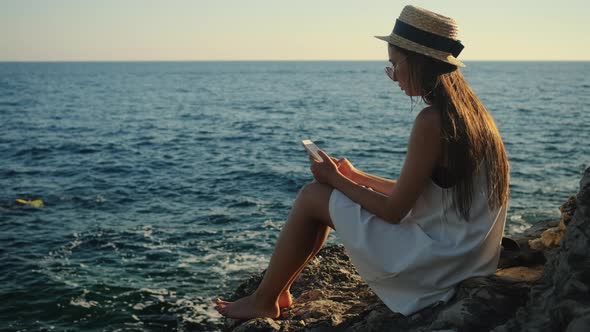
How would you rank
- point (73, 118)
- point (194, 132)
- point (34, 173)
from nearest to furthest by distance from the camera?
point (34, 173), point (194, 132), point (73, 118)

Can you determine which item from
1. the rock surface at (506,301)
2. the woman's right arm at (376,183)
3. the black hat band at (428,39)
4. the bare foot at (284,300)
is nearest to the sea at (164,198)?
the bare foot at (284,300)

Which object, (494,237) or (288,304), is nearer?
(494,237)

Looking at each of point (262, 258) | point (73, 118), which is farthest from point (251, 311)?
point (73, 118)

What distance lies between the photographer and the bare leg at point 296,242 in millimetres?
3971

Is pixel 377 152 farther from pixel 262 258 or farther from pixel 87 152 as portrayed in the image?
pixel 262 258

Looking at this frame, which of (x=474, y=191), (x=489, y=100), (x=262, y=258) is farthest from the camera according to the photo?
(x=489, y=100)

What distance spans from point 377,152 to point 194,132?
10757 mm

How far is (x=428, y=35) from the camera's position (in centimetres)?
364

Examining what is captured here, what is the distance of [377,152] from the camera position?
2231 cm

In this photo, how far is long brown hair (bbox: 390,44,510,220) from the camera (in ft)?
11.6

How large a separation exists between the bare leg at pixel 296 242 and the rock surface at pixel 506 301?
17 cm

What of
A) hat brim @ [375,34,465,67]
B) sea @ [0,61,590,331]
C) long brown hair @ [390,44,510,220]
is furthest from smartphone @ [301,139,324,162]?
sea @ [0,61,590,331]

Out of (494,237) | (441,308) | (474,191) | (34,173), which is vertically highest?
(474,191)

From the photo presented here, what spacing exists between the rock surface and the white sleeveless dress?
0.46 ft
